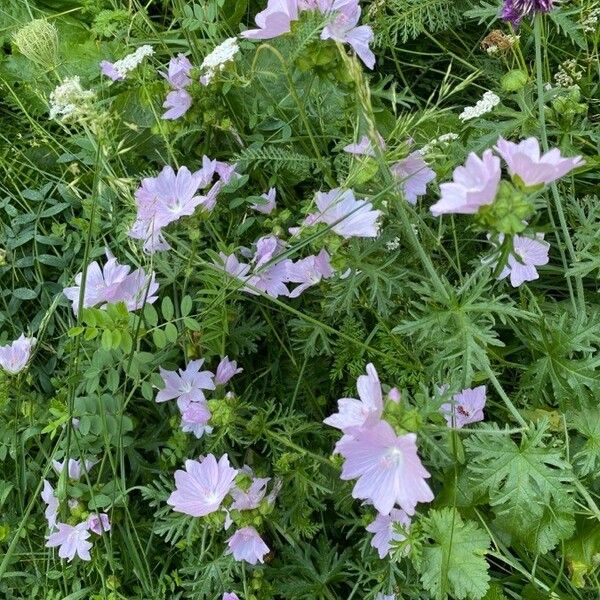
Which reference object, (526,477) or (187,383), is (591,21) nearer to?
(526,477)

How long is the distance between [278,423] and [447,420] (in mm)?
264

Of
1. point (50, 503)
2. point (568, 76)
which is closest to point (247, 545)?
point (50, 503)

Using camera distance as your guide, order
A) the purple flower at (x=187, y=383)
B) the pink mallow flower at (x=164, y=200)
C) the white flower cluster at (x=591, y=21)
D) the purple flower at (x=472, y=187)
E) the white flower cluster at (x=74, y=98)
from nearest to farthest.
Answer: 1. the purple flower at (x=472, y=187)
2. the white flower cluster at (x=74, y=98)
3. the pink mallow flower at (x=164, y=200)
4. the purple flower at (x=187, y=383)
5. the white flower cluster at (x=591, y=21)

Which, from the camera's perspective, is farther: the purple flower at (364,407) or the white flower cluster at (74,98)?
the white flower cluster at (74,98)

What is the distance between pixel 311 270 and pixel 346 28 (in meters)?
0.33

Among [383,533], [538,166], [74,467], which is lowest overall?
[383,533]

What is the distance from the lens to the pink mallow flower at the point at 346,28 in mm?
961

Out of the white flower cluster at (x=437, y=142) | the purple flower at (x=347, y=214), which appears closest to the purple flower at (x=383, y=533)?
the purple flower at (x=347, y=214)

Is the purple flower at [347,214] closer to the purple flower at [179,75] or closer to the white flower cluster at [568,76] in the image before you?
the purple flower at [179,75]

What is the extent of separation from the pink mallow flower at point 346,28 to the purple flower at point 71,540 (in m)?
0.83

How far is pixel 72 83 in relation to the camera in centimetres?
99

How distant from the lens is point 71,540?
1235 millimetres

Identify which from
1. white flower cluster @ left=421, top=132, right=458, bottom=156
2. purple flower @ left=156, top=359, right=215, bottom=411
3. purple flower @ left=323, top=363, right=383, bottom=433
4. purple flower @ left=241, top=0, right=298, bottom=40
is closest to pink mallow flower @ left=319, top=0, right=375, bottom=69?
purple flower @ left=241, top=0, right=298, bottom=40

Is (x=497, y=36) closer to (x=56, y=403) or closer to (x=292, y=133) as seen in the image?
(x=292, y=133)
